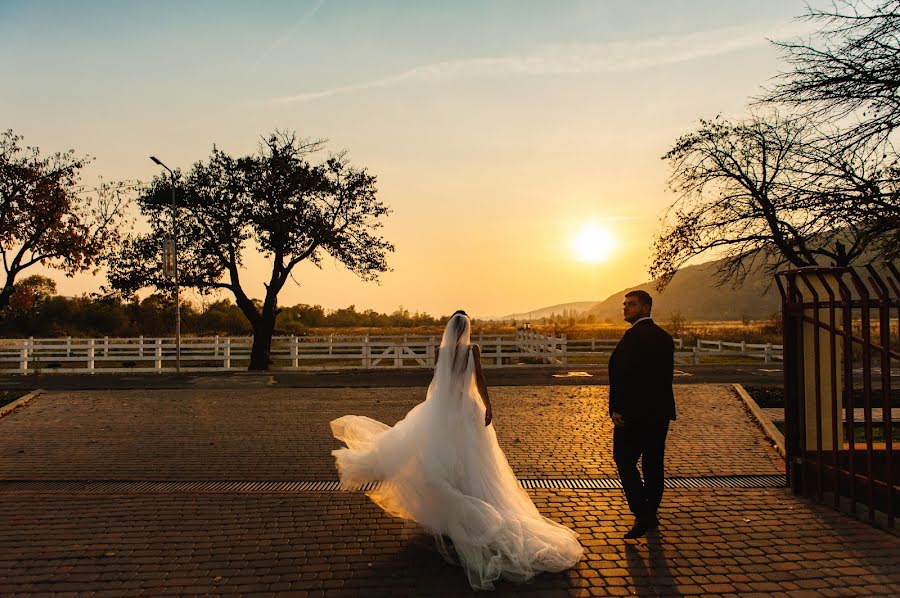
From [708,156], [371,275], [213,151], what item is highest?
[213,151]

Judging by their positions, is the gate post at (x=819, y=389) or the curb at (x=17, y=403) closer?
the gate post at (x=819, y=389)

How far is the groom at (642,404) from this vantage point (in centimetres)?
582

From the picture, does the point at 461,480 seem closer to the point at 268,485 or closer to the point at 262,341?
the point at 268,485

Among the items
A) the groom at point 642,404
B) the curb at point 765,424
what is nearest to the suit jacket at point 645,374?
the groom at point 642,404

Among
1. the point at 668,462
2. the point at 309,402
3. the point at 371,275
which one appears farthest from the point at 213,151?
the point at 668,462

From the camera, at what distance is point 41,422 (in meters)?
12.8

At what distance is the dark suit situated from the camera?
5.82 m

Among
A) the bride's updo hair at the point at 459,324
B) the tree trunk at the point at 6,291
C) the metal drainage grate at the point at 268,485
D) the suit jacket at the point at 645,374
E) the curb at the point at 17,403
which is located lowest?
the metal drainage grate at the point at 268,485

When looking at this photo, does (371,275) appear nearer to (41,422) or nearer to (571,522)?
(41,422)

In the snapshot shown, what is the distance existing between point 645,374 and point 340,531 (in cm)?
281

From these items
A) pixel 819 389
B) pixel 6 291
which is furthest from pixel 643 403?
pixel 6 291

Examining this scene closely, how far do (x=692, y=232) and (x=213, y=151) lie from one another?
58.9ft

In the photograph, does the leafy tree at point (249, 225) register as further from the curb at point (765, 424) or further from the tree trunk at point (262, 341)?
the curb at point (765, 424)

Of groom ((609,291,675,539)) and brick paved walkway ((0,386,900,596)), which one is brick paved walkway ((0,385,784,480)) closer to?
brick paved walkway ((0,386,900,596))
